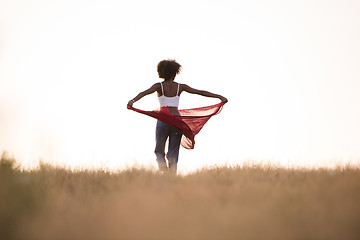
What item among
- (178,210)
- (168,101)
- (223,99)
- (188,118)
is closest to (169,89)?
(168,101)

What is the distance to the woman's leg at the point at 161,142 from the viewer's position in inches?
313

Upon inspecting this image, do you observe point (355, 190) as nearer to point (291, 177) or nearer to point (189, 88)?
point (291, 177)

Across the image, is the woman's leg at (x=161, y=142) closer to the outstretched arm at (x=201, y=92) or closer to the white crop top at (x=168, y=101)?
the white crop top at (x=168, y=101)

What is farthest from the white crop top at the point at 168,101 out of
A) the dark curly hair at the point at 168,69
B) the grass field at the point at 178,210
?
the grass field at the point at 178,210

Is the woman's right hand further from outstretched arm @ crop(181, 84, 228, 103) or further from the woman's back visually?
the woman's back

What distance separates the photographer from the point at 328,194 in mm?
5570

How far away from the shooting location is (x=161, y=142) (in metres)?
7.98

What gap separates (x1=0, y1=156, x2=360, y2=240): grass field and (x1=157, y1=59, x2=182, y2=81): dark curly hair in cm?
213

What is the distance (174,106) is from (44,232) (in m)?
4.29

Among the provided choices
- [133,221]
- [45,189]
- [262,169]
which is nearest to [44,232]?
[133,221]

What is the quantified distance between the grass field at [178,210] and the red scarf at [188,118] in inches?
61.3

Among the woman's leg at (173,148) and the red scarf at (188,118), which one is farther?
the woman's leg at (173,148)

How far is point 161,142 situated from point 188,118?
2.90ft

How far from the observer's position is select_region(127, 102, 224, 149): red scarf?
26.1 ft
